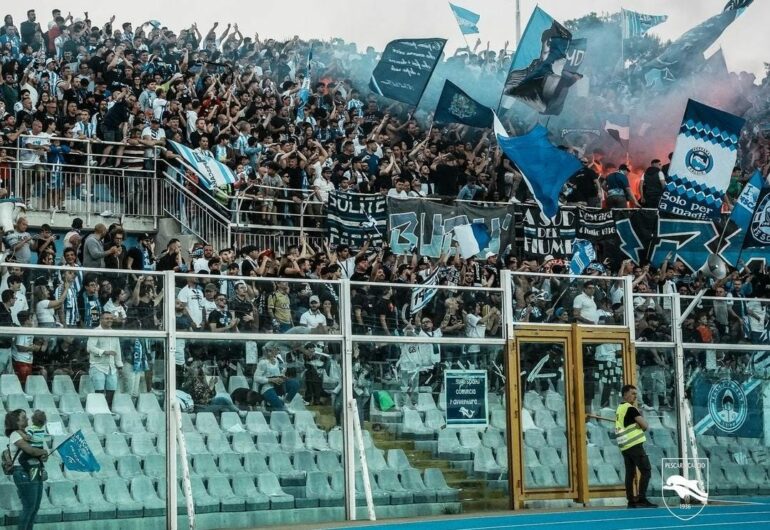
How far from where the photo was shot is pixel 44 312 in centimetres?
1758

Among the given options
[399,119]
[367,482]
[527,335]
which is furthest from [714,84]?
[367,482]

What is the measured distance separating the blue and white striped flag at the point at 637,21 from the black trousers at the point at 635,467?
78.1 ft

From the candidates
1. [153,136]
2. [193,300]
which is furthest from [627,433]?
[153,136]

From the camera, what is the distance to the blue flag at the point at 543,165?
26688 millimetres

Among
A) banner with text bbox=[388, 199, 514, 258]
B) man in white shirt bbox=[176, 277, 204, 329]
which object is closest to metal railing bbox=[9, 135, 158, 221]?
banner with text bbox=[388, 199, 514, 258]

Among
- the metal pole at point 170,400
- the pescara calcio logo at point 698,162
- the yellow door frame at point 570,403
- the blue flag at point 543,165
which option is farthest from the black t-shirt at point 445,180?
the metal pole at point 170,400

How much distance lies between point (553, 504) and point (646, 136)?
66.2 feet

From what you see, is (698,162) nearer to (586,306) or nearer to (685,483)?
(586,306)

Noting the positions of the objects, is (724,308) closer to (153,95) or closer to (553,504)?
(553,504)

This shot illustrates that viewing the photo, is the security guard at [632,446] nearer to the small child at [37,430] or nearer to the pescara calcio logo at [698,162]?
the small child at [37,430]

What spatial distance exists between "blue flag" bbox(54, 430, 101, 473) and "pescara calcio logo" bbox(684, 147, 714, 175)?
1568 centimetres

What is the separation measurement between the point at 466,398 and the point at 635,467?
2715 millimetres

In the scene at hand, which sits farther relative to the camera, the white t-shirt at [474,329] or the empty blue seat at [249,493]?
the white t-shirt at [474,329]

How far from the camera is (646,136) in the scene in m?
40.2
